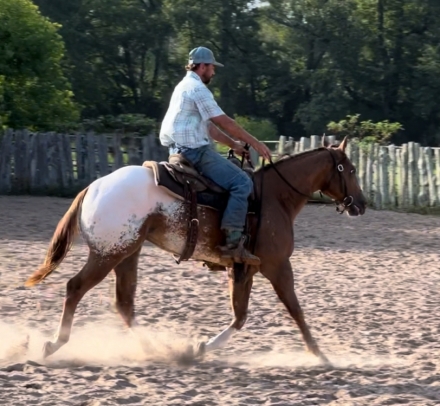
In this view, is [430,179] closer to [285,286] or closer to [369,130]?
[369,130]

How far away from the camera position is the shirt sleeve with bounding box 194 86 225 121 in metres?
6.33

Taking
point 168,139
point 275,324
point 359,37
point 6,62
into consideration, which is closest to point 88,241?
point 168,139

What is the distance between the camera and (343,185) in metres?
7.12

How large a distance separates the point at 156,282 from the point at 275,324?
6.83 feet

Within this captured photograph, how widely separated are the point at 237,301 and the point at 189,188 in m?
0.98

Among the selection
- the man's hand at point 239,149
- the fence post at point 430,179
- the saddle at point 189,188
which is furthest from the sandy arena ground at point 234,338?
the fence post at point 430,179

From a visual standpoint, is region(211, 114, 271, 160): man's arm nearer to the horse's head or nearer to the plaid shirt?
the plaid shirt

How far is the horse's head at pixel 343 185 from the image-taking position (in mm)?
7090

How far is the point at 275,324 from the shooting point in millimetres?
7793

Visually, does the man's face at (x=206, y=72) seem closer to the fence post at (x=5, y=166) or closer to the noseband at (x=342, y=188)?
the noseband at (x=342, y=188)

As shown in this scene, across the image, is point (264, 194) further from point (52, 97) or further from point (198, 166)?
point (52, 97)

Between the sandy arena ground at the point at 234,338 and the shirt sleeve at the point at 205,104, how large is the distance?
1747 mm

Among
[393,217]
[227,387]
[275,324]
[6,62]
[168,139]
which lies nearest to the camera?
[227,387]

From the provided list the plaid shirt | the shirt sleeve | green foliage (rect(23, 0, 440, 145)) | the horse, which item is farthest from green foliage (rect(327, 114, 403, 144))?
green foliage (rect(23, 0, 440, 145))
